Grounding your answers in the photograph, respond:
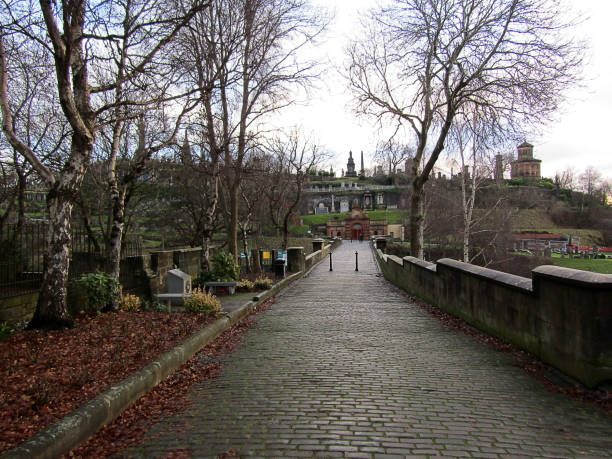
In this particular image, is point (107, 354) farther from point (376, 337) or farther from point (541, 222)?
point (541, 222)

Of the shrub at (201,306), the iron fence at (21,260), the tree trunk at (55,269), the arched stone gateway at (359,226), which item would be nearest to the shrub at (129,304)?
the shrub at (201,306)

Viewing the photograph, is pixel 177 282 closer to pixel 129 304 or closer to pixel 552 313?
pixel 129 304

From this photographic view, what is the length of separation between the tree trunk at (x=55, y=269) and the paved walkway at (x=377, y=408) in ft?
10.0

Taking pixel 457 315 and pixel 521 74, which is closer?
pixel 457 315

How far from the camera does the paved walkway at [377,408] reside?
12.0 feet

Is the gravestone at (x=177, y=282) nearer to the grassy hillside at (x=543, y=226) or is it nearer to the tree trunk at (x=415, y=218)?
the tree trunk at (x=415, y=218)

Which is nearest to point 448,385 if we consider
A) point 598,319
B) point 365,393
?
point 365,393

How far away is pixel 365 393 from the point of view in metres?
4.96

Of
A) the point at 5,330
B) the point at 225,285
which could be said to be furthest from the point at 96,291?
the point at 225,285

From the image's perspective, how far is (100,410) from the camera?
4137 millimetres

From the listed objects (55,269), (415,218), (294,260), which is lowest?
(294,260)

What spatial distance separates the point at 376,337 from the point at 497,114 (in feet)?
37.6

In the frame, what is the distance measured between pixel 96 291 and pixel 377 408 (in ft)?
20.9

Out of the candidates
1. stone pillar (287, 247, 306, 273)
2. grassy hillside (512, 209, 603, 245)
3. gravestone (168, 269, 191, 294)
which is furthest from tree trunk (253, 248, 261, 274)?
grassy hillside (512, 209, 603, 245)
